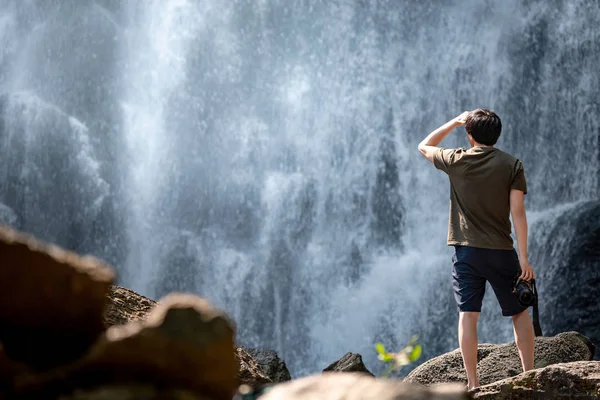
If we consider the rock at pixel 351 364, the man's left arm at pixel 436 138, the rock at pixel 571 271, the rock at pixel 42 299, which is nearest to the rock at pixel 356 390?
the rock at pixel 42 299

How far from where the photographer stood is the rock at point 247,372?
3.68 m

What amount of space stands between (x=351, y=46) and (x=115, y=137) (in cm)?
603

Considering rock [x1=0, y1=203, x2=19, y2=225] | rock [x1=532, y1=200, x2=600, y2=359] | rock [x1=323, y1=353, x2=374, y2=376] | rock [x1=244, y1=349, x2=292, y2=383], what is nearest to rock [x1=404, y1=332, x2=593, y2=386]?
rock [x1=323, y1=353, x2=374, y2=376]

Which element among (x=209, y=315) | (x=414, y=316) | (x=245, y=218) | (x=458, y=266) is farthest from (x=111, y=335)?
(x=245, y=218)

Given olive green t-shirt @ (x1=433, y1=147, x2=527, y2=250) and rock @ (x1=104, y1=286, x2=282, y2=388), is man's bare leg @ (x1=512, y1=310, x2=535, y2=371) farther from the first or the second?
rock @ (x1=104, y1=286, x2=282, y2=388)

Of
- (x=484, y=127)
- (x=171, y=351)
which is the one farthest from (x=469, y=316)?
(x=171, y=351)

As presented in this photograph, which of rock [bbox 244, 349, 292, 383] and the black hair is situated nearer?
the black hair

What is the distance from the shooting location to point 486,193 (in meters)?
4.56

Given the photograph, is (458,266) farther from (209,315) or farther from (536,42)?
(536,42)

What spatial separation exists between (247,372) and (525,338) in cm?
173

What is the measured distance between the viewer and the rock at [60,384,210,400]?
1.18 meters

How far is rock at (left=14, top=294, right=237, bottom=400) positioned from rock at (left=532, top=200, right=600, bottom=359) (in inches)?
507

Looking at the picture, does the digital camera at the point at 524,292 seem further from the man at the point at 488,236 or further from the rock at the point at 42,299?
the rock at the point at 42,299

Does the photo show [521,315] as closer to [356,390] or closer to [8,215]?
[356,390]
